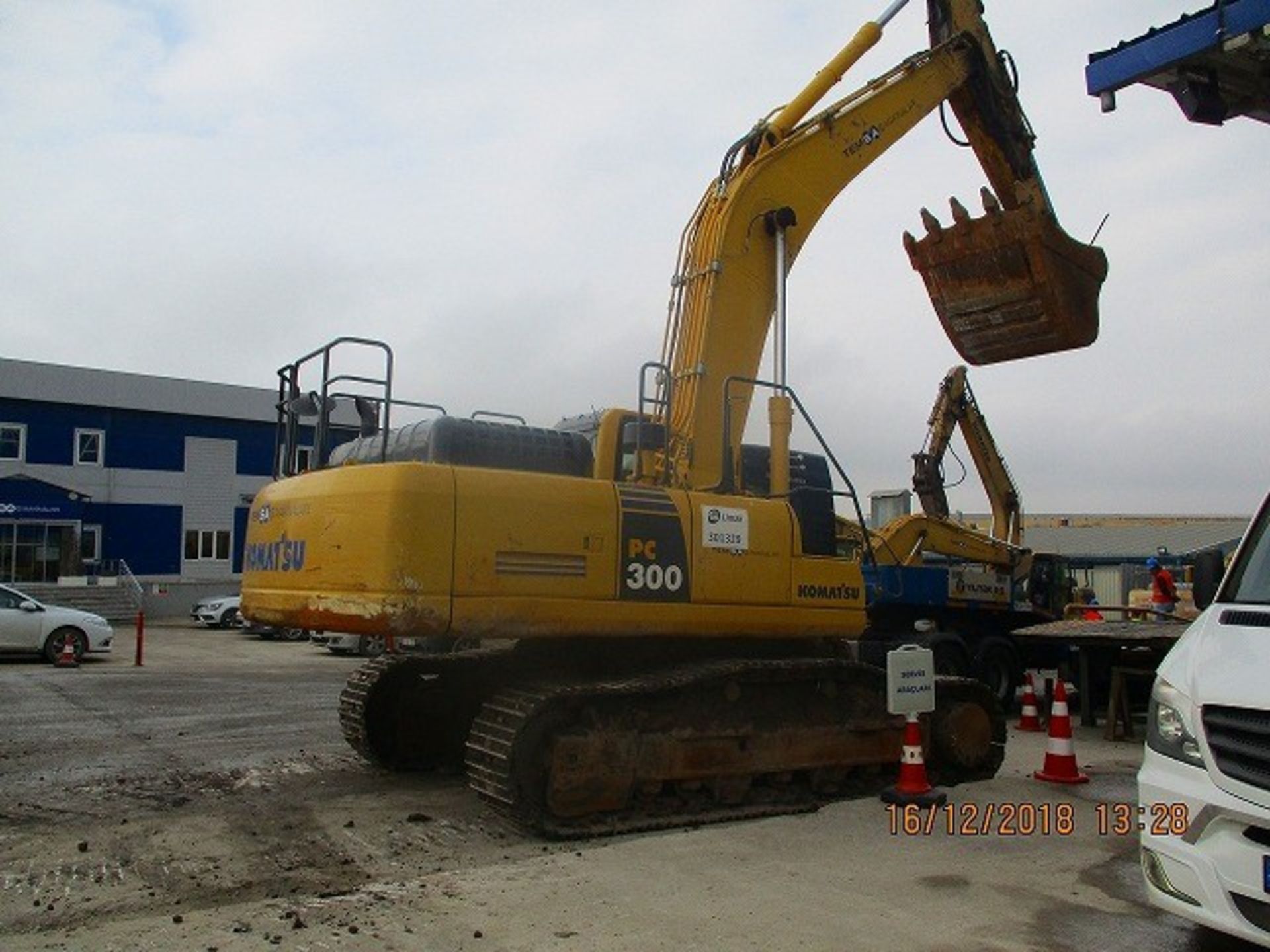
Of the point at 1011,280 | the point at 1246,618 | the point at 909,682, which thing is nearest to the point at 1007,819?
the point at 909,682

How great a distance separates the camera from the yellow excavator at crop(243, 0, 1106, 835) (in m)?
6.53

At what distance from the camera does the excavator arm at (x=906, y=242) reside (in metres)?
8.30

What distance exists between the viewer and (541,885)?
5.60 metres

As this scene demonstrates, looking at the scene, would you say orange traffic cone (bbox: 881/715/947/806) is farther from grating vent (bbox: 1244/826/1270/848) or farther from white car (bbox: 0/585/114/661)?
white car (bbox: 0/585/114/661)

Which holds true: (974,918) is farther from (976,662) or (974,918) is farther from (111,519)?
(111,519)

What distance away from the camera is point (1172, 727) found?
4.50 m

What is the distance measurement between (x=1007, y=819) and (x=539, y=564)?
139 inches

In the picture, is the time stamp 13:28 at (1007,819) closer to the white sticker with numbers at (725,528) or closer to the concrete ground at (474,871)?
the concrete ground at (474,871)

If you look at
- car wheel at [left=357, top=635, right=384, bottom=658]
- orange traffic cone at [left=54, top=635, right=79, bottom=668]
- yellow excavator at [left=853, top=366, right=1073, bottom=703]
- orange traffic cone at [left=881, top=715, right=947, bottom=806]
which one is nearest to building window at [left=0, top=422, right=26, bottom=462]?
orange traffic cone at [left=54, top=635, right=79, bottom=668]

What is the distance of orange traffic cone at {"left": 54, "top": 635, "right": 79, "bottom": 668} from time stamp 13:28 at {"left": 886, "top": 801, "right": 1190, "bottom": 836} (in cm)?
1483

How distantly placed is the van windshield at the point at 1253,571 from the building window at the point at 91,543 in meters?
36.7

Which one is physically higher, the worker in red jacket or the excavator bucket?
the excavator bucket

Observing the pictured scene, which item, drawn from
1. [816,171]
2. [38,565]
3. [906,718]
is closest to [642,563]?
[906,718]

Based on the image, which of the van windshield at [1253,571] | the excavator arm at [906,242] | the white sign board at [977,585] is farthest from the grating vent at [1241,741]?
the white sign board at [977,585]
